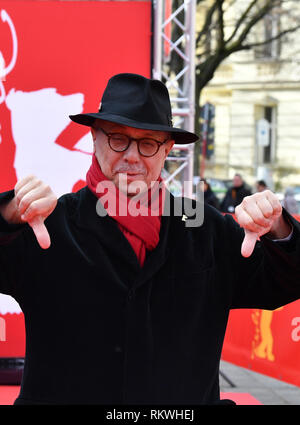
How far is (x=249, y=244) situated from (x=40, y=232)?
0.54 metres

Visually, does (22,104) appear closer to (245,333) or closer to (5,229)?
(245,333)

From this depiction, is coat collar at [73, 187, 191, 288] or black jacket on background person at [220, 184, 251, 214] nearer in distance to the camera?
coat collar at [73, 187, 191, 288]

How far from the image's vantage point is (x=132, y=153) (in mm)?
2150

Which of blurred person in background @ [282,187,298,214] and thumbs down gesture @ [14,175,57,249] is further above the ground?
thumbs down gesture @ [14,175,57,249]

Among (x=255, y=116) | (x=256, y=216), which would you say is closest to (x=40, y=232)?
(x=256, y=216)

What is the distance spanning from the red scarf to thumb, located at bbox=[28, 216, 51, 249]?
1.06ft

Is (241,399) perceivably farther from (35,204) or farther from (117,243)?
(35,204)

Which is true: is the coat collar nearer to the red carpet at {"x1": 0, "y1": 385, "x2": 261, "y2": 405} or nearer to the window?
the red carpet at {"x1": 0, "y1": 385, "x2": 261, "y2": 405}

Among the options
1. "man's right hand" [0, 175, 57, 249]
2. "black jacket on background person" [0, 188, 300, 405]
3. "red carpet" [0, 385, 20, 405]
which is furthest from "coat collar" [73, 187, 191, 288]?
"red carpet" [0, 385, 20, 405]

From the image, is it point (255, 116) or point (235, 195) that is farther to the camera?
point (255, 116)

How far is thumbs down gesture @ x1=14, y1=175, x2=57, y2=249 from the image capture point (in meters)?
1.83

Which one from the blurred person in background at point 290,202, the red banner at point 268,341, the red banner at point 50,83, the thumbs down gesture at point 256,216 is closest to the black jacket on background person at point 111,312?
the thumbs down gesture at point 256,216

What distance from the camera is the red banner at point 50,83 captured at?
15.4 ft
